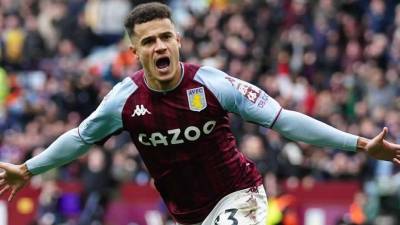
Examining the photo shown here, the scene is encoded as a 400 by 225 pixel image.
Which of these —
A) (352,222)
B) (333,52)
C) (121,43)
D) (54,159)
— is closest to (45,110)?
(121,43)

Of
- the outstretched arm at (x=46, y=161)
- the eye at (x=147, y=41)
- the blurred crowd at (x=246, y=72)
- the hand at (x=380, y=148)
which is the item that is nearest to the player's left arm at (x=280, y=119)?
the hand at (x=380, y=148)

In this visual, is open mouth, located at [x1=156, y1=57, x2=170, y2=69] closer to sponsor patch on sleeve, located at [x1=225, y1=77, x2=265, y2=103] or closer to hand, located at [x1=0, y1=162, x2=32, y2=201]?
sponsor patch on sleeve, located at [x1=225, y1=77, x2=265, y2=103]

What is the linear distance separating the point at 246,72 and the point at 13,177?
10.9m

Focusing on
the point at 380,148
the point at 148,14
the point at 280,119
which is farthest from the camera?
the point at 148,14

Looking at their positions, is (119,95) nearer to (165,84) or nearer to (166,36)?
(165,84)

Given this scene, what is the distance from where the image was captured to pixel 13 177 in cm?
962

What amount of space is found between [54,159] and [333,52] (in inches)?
461

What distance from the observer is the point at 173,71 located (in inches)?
361

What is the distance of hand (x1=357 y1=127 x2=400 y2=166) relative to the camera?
8.91 m

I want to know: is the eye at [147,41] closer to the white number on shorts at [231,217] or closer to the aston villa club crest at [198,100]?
the aston villa club crest at [198,100]

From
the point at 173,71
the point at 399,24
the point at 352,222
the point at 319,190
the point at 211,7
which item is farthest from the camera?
the point at 211,7

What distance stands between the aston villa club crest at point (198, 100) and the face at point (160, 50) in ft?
0.52

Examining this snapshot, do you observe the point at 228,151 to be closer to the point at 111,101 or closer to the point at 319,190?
the point at 111,101

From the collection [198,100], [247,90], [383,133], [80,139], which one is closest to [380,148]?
[383,133]
